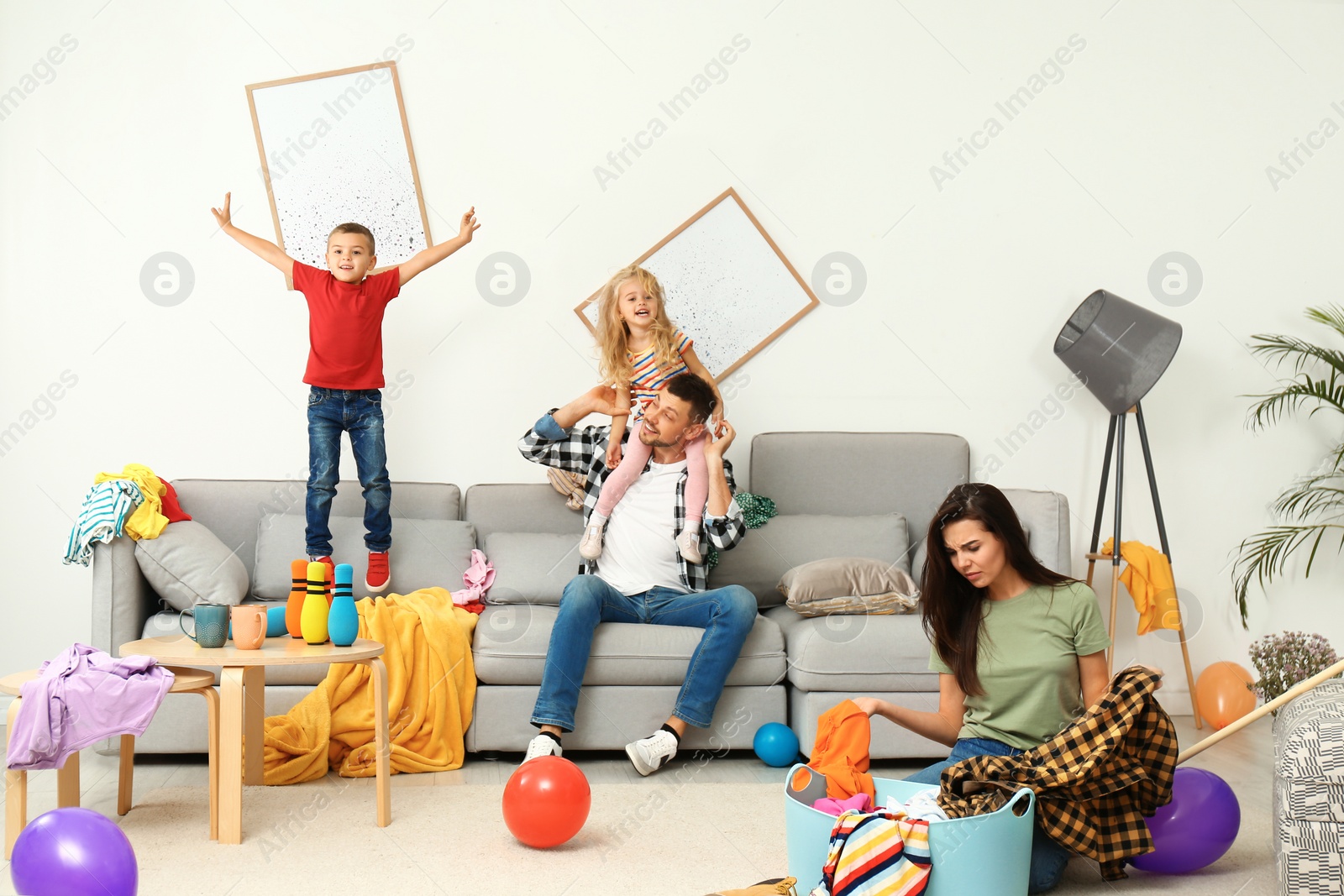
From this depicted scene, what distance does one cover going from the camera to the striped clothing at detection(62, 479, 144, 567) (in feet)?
9.30

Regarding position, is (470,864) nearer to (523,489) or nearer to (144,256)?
(523,489)

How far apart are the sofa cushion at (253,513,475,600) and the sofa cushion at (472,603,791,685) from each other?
379 mm

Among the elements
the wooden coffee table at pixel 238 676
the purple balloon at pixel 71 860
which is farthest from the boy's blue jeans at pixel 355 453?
the purple balloon at pixel 71 860

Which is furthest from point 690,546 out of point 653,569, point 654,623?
point 654,623

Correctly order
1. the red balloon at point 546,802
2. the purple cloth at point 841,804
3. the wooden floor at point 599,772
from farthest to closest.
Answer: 1. the wooden floor at point 599,772
2. the red balloon at point 546,802
3. the purple cloth at point 841,804

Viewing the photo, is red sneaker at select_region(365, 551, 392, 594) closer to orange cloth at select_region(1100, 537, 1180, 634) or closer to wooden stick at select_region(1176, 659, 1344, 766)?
wooden stick at select_region(1176, 659, 1344, 766)

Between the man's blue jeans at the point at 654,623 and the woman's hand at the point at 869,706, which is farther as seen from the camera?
the man's blue jeans at the point at 654,623

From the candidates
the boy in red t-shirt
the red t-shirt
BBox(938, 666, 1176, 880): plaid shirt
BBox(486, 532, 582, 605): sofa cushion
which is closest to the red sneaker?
the boy in red t-shirt

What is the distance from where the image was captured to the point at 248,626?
2.31 metres

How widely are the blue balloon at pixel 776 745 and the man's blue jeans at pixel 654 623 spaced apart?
163mm

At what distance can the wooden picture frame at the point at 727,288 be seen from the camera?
3.87m

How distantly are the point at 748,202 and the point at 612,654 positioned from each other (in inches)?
71.1

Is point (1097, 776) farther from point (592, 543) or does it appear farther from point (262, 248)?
point (262, 248)

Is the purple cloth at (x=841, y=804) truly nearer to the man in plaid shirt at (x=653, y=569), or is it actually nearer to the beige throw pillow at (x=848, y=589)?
the man in plaid shirt at (x=653, y=569)
